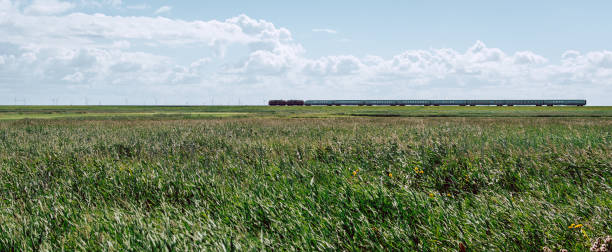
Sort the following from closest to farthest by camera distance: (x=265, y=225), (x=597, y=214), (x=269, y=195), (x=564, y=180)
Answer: (x=597, y=214) < (x=265, y=225) < (x=269, y=195) < (x=564, y=180)

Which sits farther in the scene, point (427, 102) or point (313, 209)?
point (427, 102)

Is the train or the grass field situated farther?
the train

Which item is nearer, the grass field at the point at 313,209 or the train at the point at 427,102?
the grass field at the point at 313,209

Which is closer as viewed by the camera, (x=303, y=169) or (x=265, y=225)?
(x=265, y=225)

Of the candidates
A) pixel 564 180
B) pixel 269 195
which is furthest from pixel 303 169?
pixel 564 180

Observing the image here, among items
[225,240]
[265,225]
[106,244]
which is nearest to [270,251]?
[225,240]

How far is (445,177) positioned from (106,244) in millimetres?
7073

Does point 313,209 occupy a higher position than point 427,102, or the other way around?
point 427,102

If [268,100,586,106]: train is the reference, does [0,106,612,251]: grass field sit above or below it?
below

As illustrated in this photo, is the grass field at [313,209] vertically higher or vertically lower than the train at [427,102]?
lower

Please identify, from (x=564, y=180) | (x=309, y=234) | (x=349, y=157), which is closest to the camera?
(x=309, y=234)

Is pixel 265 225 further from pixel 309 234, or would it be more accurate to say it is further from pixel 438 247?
pixel 438 247

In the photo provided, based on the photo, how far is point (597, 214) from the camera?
5020 mm

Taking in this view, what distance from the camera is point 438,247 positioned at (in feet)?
14.8
